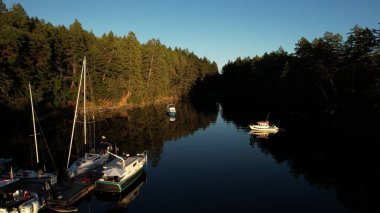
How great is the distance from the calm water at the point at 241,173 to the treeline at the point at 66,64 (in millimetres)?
18771

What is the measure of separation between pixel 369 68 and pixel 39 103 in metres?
76.7

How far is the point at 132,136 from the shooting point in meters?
64.2

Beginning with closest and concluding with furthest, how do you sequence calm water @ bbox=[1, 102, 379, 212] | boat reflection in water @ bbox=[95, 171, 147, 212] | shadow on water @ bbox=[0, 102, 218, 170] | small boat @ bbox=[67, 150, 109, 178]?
boat reflection in water @ bbox=[95, 171, 147, 212], calm water @ bbox=[1, 102, 379, 212], small boat @ bbox=[67, 150, 109, 178], shadow on water @ bbox=[0, 102, 218, 170]

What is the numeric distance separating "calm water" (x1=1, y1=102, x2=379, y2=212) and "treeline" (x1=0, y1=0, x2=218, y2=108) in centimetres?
1877

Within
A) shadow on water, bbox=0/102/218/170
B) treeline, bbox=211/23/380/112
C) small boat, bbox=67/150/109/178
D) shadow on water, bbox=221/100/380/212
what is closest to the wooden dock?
small boat, bbox=67/150/109/178

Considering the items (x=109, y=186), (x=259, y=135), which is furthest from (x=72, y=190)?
(x=259, y=135)

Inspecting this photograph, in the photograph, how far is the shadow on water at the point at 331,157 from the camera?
118ft

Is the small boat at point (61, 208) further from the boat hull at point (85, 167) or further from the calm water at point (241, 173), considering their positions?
the boat hull at point (85, 167)

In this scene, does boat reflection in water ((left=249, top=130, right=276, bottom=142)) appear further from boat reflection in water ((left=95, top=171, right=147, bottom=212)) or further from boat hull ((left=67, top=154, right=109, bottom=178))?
boat reflection in water ((left=95, top=171, right=147, bottom=212))

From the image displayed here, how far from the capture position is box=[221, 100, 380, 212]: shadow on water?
36.0 meters

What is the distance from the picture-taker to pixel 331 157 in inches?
1993

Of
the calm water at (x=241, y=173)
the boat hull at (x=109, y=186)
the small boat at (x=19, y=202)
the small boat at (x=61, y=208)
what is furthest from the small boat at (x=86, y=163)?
the small boat at (x=19, y=202)

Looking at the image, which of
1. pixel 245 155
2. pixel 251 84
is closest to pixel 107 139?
pixel 245 155

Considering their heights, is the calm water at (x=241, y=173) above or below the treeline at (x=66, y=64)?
below
